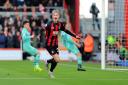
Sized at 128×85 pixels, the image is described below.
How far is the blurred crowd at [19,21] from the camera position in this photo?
109ft

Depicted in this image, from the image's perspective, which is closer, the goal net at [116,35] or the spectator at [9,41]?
the goal net at [116,35]

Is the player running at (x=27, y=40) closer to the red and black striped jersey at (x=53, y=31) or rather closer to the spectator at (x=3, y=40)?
the red and black striped jersey at (x=53, y=31)

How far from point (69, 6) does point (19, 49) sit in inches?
253

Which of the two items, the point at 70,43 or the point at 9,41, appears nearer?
the point at 70,43

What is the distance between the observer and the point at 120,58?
83.7ft

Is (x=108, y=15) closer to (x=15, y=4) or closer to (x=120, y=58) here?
(x=120, y=58)

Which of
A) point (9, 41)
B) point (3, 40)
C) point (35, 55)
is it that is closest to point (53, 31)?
point (35, 55)

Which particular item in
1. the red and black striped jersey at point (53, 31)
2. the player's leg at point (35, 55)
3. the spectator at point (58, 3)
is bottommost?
the player's leg at point (35, 55)

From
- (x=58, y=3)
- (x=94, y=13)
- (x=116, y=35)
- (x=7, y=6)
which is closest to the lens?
(x=116, y=35)

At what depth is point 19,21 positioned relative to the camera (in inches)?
1367

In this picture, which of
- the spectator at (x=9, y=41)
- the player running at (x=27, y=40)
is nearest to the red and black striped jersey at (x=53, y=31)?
the player running at (x=27, y=40)

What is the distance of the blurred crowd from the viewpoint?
33.2m

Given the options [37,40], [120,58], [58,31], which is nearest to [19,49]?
[37,40]

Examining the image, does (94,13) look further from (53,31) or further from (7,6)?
(53,31)
